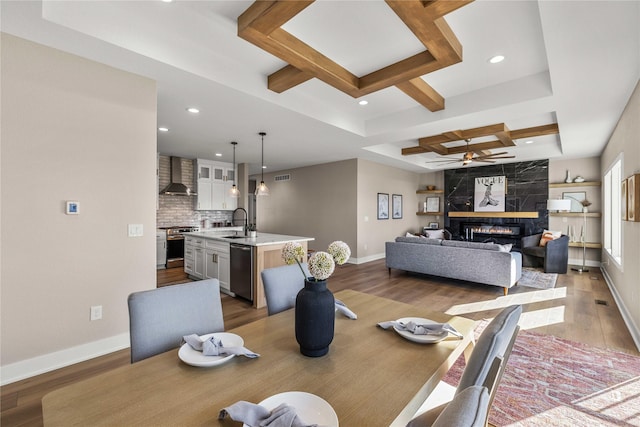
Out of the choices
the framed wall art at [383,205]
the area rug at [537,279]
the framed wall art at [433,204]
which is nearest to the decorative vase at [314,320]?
the area rug at [537,279]

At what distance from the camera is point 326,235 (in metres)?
7.49

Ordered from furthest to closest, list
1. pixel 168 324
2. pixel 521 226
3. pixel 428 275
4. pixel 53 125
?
1. pixel 521 226
2. pixel 428 275
3. pixel 53 125
4. pixel 168 324

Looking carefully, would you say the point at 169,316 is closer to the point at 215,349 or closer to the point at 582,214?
the point at 215,349

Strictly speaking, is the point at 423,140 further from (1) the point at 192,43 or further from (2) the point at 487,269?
(1) the point at 192,43

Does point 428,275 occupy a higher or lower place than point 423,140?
lower

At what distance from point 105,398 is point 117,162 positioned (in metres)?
2.33

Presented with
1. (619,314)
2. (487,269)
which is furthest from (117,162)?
(619,314)

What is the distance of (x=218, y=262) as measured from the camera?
179 inches

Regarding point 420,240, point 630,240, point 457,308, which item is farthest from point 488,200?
point 457,308

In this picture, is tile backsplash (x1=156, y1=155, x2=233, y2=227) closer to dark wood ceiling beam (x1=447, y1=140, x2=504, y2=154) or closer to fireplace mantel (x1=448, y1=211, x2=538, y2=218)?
dark wood ceiling beam (x1=447, y1=140, x2=504, y2=154)

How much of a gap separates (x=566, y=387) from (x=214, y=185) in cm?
716

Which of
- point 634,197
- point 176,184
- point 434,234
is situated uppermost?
point 176,184

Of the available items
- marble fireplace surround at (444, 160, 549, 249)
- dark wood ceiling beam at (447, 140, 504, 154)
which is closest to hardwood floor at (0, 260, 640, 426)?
marble fireplace surround at (444, 160, 549, 249)

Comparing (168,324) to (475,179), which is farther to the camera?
(475,179)
